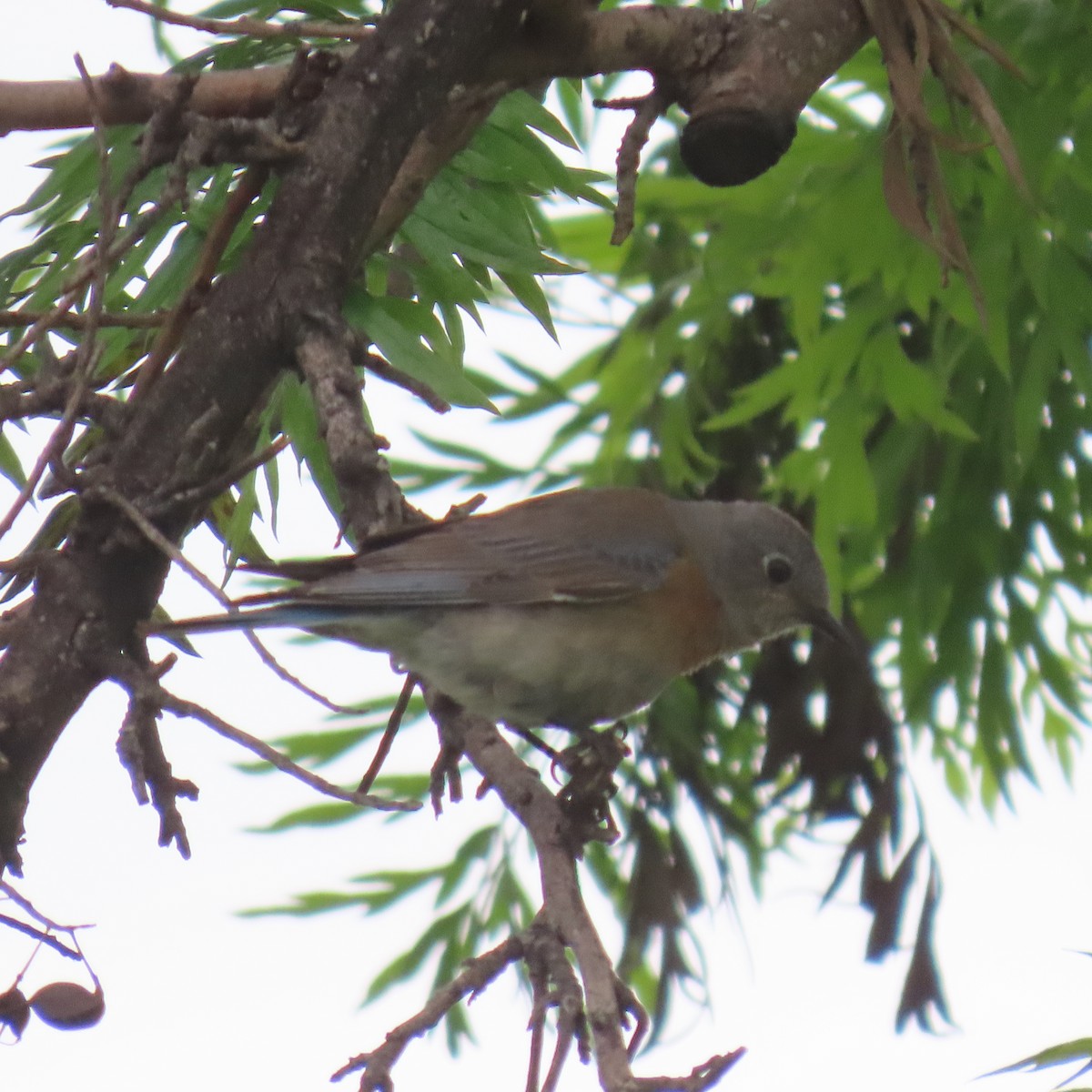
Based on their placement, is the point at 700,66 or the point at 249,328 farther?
the point at 700,66

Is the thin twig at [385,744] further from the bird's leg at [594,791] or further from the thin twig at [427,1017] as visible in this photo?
the thin twig at [427,1017]

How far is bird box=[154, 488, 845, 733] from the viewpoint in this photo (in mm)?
2781

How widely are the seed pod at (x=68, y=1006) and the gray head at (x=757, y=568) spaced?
199cm

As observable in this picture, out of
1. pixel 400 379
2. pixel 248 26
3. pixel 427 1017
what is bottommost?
pixel 427 1017

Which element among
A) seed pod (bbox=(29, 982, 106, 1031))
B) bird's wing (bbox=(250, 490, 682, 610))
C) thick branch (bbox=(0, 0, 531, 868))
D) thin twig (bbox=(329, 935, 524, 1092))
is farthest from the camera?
bird's wing (bbox=(250, 490, 682, 610))

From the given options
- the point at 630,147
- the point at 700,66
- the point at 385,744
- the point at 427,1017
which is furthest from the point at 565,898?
the point at 700,66

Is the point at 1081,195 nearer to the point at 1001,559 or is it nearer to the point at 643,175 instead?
the point at 1001,559

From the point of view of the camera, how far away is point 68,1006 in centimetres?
205

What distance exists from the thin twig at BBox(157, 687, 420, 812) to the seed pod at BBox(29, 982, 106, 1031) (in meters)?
0.53

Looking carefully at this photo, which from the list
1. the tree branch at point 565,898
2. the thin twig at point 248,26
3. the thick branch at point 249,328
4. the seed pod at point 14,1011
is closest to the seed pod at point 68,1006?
the seed pod at point 14,1011

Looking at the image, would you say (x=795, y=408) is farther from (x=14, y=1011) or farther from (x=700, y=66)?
(x=14, y=1011)

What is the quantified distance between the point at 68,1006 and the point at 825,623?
2199mm

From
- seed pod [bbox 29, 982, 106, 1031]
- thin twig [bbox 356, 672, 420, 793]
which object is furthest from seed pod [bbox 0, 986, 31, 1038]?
thin twig [bbox 356, 672, 420, 793]

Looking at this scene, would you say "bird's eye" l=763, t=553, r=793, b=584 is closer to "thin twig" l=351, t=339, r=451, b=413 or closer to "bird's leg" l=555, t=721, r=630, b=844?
"bird's leg" l=555, t=721, r=630, b=844
